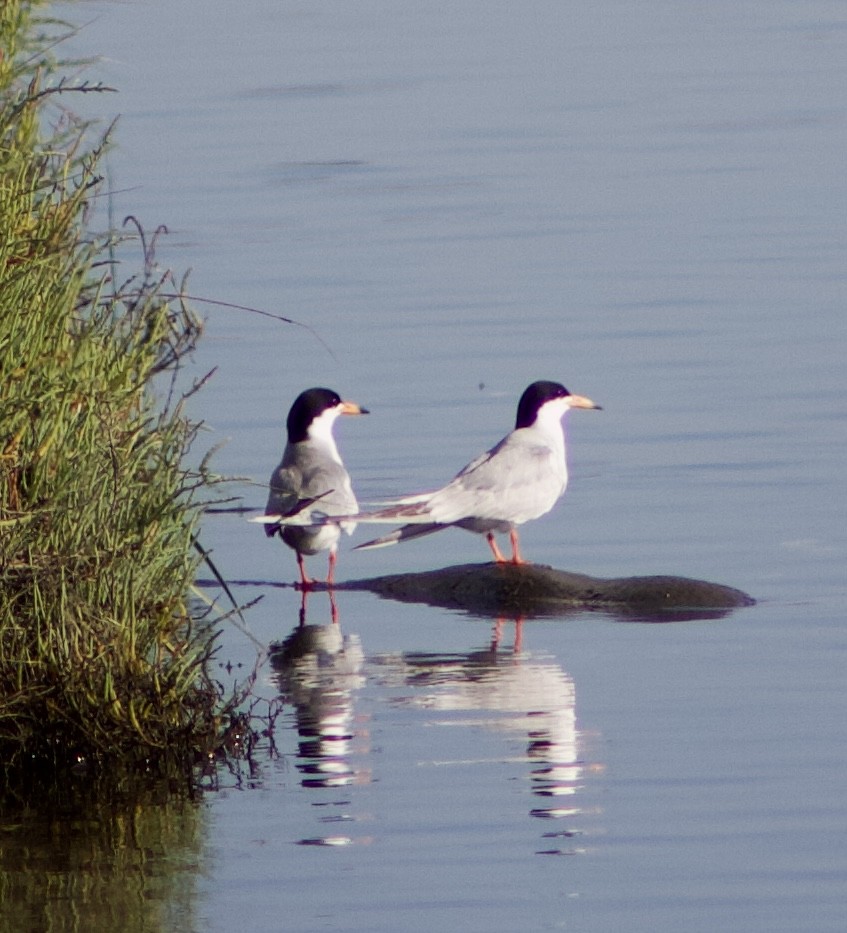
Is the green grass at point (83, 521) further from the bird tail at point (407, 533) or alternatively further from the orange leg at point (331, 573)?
the bird tail at point (407, 533)

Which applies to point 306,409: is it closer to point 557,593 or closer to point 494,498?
point 494,498

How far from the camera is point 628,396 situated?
13.4 m

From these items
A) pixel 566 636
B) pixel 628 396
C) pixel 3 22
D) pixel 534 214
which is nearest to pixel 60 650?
pixel 3 22

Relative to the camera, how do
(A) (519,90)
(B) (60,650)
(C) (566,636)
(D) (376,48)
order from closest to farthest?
(B) (60,650), (C) (566,636), (A) (519,90), (D) (376,48)

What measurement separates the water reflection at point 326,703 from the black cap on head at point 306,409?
1.52m

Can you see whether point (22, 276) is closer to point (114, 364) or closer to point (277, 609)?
point (114, 364)

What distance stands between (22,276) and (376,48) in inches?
978

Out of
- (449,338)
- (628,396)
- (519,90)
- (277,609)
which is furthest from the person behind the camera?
(519,90)

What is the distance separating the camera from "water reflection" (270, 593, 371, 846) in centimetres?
705

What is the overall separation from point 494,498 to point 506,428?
2335 millimetres

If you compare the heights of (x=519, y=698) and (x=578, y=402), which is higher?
(x=578, y=402)

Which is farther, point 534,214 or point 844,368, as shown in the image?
point 534,214

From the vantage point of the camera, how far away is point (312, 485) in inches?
424

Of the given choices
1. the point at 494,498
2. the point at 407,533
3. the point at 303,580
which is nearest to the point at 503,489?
the point at 494,498
